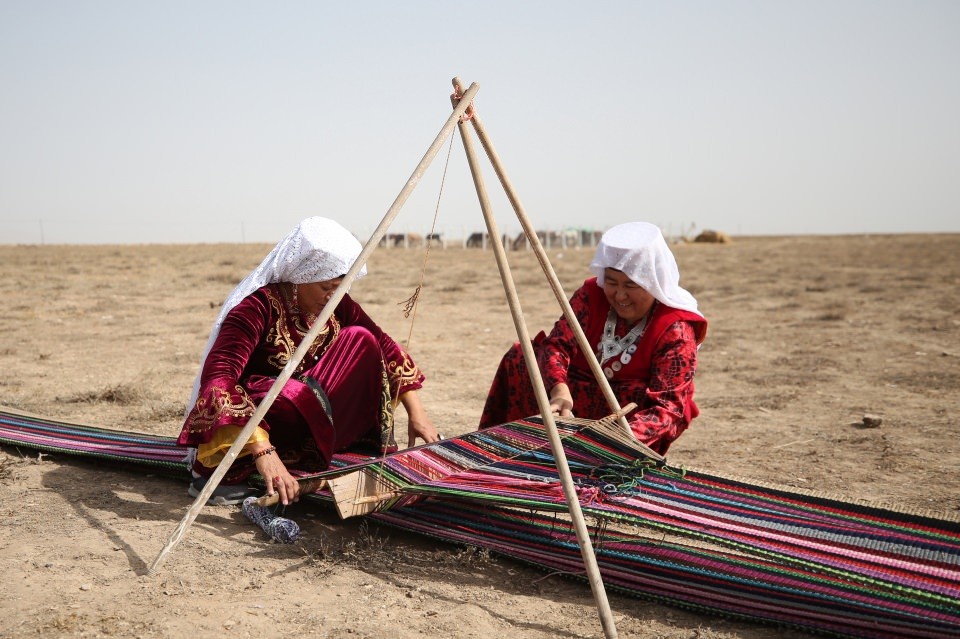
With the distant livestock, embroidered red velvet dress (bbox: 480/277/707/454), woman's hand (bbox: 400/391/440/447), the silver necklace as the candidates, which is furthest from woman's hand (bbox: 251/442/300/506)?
the distant livestock

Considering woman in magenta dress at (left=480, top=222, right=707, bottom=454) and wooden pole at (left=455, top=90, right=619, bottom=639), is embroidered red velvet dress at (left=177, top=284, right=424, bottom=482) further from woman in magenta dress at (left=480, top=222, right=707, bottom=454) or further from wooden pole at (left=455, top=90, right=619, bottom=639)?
wooden pole at (left=455, top=90, right=619, bottom=639)

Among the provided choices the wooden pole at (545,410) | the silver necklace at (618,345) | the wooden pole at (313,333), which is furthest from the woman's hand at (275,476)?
the silver necklace at (618,345)

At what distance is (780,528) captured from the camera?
109 inches

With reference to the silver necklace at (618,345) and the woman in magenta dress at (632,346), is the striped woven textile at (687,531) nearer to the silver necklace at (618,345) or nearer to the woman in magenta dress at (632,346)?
the woman in magenta dress at (632,346)

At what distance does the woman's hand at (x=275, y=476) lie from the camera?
3.10 metres

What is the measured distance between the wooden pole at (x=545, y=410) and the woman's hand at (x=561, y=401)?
830mm

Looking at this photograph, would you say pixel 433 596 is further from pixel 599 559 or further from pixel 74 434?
pixel 74 434

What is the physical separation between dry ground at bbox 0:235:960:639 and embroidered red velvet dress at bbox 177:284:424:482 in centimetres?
34

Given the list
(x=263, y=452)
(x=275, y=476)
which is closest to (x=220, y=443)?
(x=263, y=452)

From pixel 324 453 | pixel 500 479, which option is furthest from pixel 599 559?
pixel 324 453

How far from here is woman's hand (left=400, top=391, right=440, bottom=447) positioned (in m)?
3.78

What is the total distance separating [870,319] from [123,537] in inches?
353

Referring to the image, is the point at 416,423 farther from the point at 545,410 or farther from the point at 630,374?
the point at 545,410

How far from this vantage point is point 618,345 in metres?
3.93
